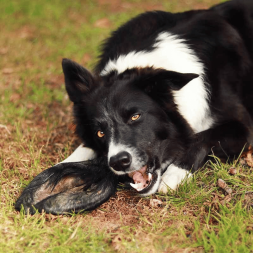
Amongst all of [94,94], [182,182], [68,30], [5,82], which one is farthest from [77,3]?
[182,182]

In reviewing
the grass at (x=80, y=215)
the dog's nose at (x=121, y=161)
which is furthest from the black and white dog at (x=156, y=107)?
the grass at (x=80, y=215)

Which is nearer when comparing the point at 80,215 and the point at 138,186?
the point at 80,215

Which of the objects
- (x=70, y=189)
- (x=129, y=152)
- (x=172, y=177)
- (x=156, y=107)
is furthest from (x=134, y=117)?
(x=70, y=189)

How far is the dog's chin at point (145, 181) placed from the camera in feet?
11.5

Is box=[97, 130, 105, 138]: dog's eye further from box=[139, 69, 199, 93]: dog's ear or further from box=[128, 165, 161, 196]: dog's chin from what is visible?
box=[139, 69, 199, 93]: dog's ear

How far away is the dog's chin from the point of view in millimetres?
3502

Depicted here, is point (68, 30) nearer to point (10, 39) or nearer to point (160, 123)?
point (10, 39)

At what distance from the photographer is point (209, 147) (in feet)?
13.0

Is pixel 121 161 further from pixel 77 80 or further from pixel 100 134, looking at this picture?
pixel 77 80

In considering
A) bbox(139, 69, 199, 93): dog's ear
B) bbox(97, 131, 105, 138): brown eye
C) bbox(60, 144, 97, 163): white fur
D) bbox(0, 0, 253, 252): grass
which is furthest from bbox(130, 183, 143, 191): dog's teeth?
bbox(139, 69, 199, 93): dog's ear

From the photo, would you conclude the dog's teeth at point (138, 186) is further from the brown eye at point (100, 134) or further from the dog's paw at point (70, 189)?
the brown eye at point (100, 134)

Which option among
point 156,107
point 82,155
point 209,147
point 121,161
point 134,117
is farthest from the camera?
point 82,155

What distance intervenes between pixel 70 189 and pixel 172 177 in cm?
96

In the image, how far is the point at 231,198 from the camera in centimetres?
341
